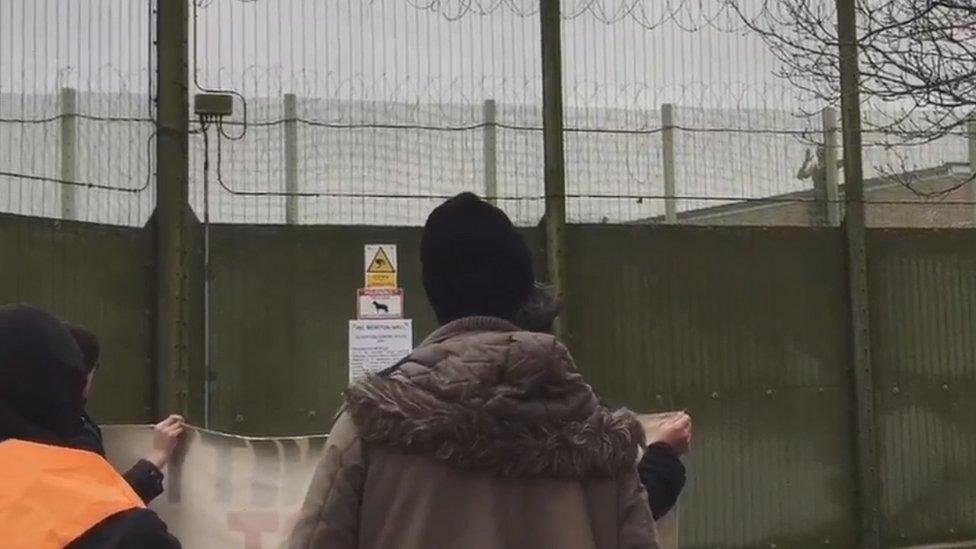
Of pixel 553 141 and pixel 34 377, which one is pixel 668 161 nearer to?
pixel 553 141

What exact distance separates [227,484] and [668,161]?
15.2ft

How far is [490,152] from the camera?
7.70 meters

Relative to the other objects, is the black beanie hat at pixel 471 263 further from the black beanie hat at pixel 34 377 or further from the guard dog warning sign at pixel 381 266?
the guard dog warning sign at pixel 381 266

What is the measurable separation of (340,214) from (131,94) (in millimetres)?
1481

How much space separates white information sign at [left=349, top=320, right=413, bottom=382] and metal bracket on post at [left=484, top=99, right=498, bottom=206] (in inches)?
43.9

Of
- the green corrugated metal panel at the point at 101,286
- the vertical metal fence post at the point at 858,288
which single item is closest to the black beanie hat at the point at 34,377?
the green corrugated metal panel at the point at 101,286

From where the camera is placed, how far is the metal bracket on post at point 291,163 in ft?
23.9

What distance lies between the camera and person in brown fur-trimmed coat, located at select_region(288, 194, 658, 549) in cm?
224

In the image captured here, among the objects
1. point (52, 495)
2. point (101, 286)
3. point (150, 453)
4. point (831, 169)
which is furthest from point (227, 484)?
point (831, 169)

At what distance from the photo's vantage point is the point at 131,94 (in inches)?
277

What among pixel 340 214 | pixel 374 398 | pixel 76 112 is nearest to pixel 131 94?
pixel 76 112

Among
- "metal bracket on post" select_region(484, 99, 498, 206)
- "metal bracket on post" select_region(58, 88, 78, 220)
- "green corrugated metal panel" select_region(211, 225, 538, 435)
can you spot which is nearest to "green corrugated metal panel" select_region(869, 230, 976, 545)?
"metal bracket on post" select_region(484, 99, 498, 206)

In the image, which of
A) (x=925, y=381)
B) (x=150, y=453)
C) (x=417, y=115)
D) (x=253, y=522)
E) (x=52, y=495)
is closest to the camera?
(x=52, y=495)

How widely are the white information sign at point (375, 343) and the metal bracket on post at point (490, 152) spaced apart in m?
1.12
